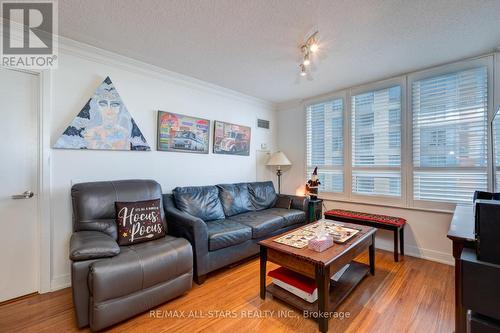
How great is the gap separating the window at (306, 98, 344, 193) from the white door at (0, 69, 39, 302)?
3682mm

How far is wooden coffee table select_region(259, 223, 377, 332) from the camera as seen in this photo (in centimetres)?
153

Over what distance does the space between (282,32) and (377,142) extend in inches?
85.0

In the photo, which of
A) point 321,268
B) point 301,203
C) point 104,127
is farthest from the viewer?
point 301,203

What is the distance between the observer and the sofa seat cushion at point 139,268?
149 centimetres

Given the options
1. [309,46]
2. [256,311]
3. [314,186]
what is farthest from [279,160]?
[256,311]

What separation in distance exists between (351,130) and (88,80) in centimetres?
350

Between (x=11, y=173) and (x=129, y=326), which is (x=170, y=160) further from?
(x=129, y=326)

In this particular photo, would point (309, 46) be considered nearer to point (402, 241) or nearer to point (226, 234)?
point (226, 234)

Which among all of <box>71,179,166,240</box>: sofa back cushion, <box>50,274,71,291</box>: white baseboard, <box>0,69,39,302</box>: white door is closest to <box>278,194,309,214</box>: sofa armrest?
<box>71,179,166,240</box>: sofa back cushion

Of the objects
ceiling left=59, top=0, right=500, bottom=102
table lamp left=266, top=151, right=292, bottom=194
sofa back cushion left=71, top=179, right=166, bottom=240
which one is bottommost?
sofa back cushion left=71, top=179, right=166, bottom=240

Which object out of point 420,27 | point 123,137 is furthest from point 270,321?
point 420,27

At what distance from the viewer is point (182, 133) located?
117 inches

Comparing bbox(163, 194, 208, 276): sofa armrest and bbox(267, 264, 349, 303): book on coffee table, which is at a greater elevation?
bbox(163, 194, 208, 276): sofa armrest

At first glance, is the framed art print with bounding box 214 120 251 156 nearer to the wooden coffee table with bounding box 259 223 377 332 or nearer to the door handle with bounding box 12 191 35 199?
the wooden coffee table with bounding box 259 223 377 332
